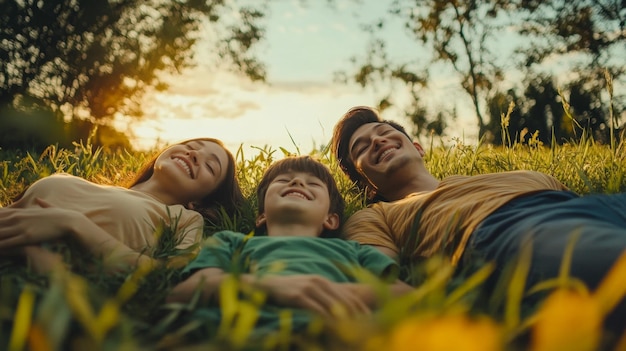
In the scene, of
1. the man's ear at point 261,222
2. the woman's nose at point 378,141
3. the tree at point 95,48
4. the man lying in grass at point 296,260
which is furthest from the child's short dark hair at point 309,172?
the tree at point 95,48

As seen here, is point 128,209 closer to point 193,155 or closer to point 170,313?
point 193,155

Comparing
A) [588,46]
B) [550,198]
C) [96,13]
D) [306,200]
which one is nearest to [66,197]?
[306,200]

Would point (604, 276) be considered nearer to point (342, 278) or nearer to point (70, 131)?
point (342, 278)

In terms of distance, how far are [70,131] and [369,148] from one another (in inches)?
453

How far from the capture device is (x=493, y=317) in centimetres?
160

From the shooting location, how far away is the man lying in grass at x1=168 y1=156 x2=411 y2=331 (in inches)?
65.1

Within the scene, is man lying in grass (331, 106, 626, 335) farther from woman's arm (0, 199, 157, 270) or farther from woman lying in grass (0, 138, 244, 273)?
woman's arm (0, 199, 157, 270)

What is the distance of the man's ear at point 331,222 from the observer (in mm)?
2982

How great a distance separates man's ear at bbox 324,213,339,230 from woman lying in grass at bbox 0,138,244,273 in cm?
70

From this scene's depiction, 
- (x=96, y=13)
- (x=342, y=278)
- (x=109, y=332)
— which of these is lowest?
(x=342, y=278)

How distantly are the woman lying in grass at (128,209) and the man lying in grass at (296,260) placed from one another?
374 millimetres

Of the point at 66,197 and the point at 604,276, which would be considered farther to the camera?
the point at 66,197

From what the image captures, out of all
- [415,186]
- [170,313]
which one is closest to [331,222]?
[415,186]

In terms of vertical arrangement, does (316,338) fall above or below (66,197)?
below
